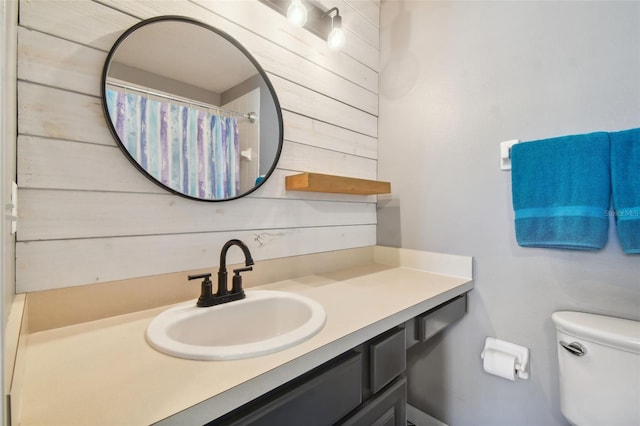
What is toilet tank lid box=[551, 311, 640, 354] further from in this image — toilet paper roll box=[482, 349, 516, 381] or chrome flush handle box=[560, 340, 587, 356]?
toilet paper roll box=[482, 349, 516, 381]

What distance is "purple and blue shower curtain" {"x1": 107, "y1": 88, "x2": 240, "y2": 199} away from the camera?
34.1 inches

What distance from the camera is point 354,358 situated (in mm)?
765

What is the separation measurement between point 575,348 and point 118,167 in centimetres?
164

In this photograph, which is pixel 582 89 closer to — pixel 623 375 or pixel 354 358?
pixel 623 375

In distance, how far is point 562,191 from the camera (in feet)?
3.38

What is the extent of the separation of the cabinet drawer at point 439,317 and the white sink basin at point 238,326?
45 centimetres

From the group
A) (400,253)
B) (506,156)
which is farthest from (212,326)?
(506,156)

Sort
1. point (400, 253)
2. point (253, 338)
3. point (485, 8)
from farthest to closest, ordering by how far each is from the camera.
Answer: point (400, 253) → point (485, 8) → point (253, 338)

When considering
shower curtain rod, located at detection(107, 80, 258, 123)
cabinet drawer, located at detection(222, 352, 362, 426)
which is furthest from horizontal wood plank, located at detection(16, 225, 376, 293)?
cabinet drawer, located at detection(222, 352, 362, 426)

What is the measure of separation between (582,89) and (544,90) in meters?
0.12

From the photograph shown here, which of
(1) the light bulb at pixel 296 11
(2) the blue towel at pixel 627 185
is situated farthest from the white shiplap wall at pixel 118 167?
(2) the blue towel at pixel 627 185

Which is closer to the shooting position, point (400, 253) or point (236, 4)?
point (236, 4)

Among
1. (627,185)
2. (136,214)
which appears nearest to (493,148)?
(627,185)

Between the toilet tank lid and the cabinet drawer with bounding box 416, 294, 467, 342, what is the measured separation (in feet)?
1.10
